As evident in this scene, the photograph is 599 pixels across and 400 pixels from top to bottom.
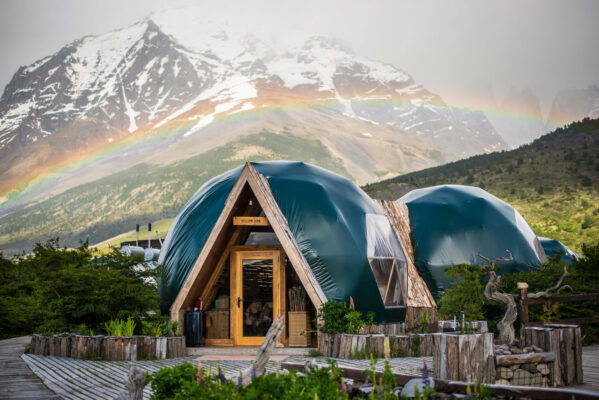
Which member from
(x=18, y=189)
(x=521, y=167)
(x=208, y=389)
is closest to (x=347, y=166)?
(x=18, y=189)

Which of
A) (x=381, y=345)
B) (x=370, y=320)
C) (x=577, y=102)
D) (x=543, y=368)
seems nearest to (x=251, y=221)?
(x=370, y=320)

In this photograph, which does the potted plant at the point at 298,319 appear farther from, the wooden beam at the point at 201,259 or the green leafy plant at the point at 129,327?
the green leafy plant at the point at 129,327

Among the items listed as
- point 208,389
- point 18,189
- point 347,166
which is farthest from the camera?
point 18,189

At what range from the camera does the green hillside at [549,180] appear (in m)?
33.4

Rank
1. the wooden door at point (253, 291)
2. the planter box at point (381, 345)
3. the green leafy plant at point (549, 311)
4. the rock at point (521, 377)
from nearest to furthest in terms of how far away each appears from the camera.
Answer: the rock at point (521, 377)
the planter box at point (381, 345)
the green leafy plant at point (549, 311)
the wooden door at point (253, 291)

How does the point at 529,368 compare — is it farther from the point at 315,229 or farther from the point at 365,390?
the point at 315,229

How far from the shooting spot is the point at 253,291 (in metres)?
14.0

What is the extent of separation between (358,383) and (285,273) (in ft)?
22.6

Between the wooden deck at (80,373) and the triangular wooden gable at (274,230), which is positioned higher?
the triangular wooden gable at (274,230)

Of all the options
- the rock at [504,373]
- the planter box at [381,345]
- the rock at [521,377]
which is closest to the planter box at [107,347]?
the planter box at [381,345]

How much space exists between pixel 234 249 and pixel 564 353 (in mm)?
8187

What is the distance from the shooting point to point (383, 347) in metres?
10.6

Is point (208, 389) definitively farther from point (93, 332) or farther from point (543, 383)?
point (93, 332)

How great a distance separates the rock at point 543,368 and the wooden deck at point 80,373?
402 mm
